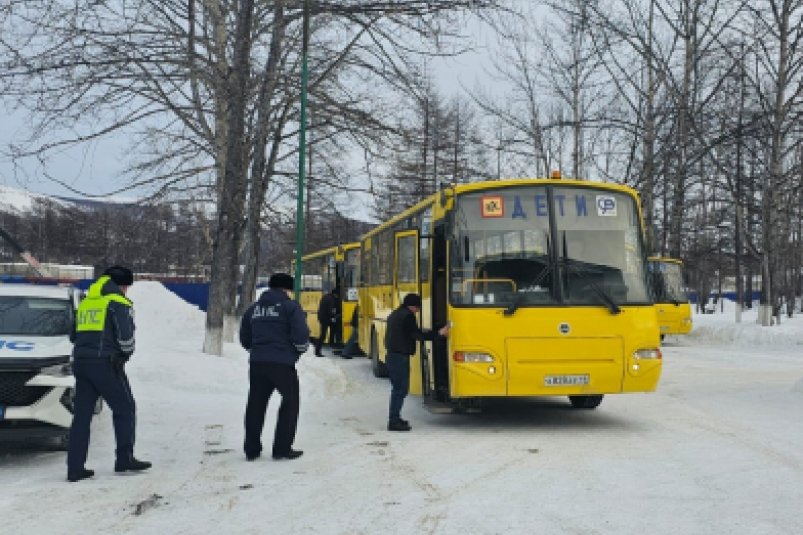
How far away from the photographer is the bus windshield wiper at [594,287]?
1030 centimetres

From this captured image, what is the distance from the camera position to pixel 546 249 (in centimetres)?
1048

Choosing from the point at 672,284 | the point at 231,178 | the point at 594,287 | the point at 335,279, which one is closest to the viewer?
the point at 594,287

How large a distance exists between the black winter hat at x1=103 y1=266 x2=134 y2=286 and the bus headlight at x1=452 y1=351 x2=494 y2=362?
13.1 ft

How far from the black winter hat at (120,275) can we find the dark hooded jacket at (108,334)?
0.12 meters

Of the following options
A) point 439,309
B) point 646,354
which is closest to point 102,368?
point 439,309

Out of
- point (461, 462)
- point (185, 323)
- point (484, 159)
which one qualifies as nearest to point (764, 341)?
point (484, 159)

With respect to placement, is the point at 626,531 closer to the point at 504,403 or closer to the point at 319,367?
the point at 504,403

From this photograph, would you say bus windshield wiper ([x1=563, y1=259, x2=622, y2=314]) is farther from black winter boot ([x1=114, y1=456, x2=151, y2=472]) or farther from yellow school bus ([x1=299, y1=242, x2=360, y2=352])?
yellow school bus ([x1=299, y1=242, x2=360, y2=352])

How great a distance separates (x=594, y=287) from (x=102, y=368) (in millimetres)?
5728

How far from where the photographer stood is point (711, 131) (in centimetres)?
2880

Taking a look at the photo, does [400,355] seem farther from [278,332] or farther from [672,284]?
[672,284]

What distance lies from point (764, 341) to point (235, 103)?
1963 centimetres

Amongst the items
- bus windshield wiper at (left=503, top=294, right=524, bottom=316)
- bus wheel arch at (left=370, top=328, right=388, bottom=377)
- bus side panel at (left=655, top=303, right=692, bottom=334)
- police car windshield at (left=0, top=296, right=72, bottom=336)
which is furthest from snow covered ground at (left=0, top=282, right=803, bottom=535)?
bus side panel at (left=655, top=303, right=692, bottom=334)

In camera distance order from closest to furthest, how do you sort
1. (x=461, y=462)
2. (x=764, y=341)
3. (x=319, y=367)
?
1. (x=461, y=462)
2. (x=319, y=367)
3. (x=764, y=341)
